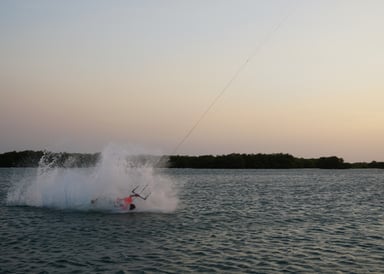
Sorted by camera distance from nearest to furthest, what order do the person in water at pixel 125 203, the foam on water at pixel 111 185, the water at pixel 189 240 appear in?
the water at pixel 189 240 < the person in water at pixel 125 203 < the foam on water at pixel 111 185

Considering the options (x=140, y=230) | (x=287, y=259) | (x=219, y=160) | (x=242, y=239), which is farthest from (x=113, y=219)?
(x=219, y=160)

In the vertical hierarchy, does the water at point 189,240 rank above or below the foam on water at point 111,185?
below

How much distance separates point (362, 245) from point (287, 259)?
5.07m

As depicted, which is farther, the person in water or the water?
the person in water

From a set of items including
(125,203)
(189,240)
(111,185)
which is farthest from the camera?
(111,185)

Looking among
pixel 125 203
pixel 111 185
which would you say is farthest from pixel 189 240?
pixel 111 185

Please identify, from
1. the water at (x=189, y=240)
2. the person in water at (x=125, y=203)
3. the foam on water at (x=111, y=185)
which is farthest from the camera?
the foam on water at (x=111, y=185)

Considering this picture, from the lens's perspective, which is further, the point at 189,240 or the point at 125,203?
the point at 125,203

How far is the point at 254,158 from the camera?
185625mm

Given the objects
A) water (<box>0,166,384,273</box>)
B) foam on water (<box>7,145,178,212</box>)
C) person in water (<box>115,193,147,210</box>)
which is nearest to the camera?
water (<box>0,166,384,273</box>)

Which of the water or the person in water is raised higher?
the person in water

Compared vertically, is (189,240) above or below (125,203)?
below

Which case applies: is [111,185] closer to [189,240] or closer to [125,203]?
[125,203]

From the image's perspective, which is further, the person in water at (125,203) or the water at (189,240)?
the person in water at (125,203)
